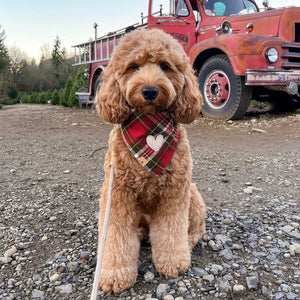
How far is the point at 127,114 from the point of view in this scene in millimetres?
2195

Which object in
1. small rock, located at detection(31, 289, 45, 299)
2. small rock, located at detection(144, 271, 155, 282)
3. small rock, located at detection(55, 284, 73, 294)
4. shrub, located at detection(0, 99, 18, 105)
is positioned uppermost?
shrub, located at detection(0, 99, 18, 105)

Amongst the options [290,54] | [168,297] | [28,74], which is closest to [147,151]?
[168,297]

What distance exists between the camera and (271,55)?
7.34m

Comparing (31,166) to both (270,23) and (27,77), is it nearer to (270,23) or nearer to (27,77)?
(270,23)

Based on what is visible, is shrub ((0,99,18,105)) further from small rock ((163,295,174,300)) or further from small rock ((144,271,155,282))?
small rock ((163,295,174,300))

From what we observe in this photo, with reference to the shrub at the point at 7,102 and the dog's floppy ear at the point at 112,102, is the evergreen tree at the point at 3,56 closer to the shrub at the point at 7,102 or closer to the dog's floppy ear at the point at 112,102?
the shrub at the point at 7,102

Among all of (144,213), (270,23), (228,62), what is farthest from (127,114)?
(270,23)

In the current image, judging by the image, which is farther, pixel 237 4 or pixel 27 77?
pixel 27 77

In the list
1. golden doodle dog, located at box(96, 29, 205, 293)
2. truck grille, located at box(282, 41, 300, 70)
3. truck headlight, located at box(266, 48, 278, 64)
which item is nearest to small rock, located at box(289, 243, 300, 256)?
golden doodle dog, located at box(96, 29, 205, 293)

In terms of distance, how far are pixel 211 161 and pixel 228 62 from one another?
3534 mm

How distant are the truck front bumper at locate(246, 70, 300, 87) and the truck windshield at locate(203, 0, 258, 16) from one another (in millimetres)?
2166

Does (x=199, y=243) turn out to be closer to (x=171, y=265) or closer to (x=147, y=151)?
(x=171, y=265)

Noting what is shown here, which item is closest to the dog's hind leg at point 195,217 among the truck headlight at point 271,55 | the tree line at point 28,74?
the truck headlight at point 271,55

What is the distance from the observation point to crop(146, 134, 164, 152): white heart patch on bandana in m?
2.15
